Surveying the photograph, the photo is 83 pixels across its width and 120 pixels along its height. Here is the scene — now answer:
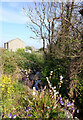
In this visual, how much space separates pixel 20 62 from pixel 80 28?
265 centimetres

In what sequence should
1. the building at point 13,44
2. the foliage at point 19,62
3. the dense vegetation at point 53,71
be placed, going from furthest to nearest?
the building at point 13,44, the foliage at point 19,62, the dense vegetation at point 53,71

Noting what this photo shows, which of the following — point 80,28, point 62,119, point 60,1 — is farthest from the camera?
point 60,1

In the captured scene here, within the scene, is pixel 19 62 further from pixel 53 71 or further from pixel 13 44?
pixel 13 44

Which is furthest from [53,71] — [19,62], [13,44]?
[13,44]

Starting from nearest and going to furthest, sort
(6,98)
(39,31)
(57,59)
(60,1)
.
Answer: (6,98) < (57,59) < (60,1) < (39,31)

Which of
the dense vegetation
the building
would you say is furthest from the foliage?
the building

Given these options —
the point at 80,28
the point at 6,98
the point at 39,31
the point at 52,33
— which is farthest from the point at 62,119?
the point at 39,31

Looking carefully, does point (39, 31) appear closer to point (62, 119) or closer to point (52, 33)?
point (52, 33)

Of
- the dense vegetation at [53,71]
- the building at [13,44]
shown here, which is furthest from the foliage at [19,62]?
the building at [13,44]

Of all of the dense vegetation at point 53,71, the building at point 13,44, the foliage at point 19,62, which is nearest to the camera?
the dense vegetation at point 53,71

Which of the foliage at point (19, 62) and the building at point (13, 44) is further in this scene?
the building at point (13, 44)

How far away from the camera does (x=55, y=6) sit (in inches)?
176

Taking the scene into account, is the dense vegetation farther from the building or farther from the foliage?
the building

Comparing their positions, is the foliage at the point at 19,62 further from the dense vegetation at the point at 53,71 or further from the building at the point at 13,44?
the building at the point at 13,44
